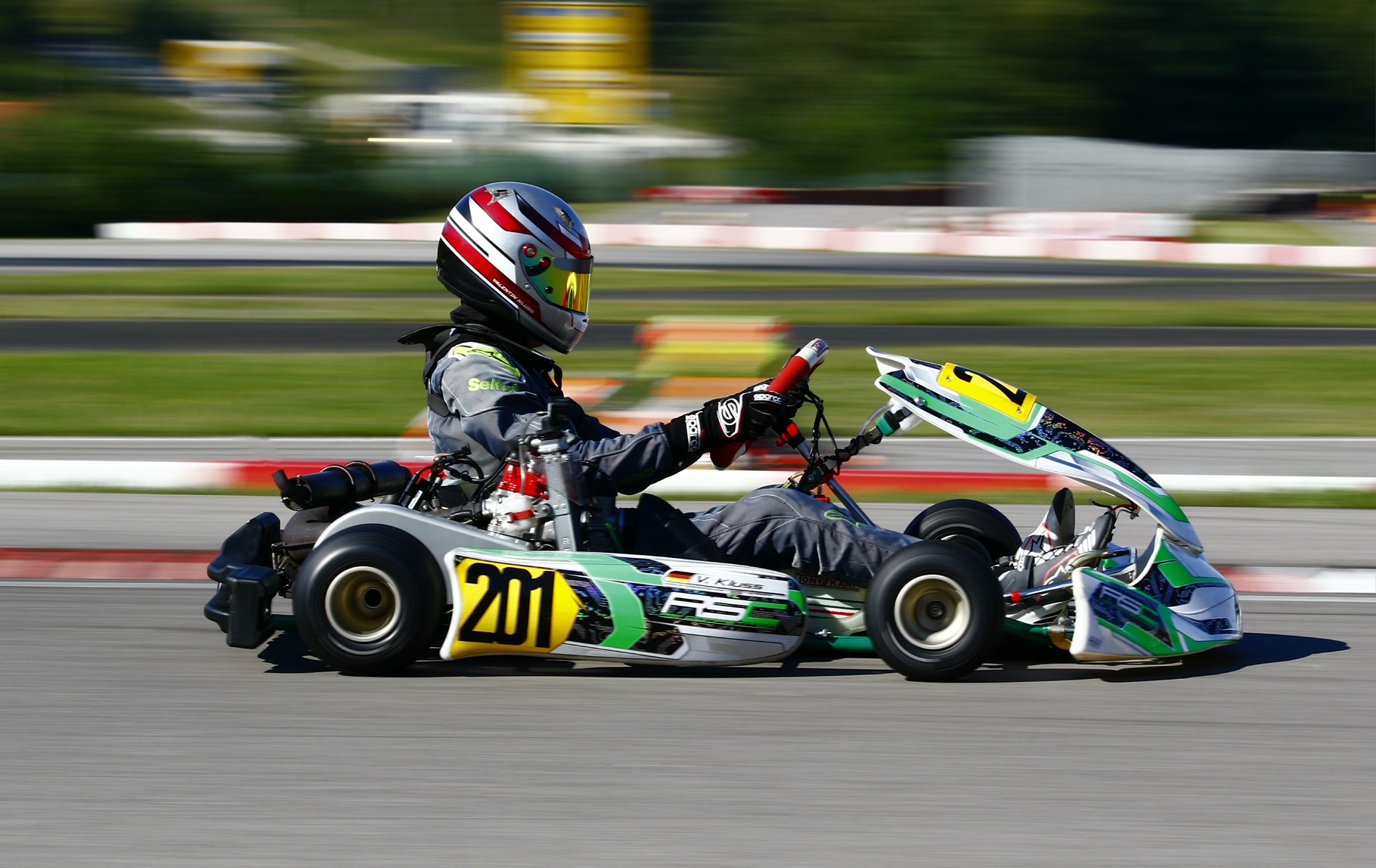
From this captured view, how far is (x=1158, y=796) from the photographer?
314cm

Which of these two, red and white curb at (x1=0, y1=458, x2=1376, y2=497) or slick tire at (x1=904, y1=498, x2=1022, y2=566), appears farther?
red and white curb at (x1=0, y1=458, x2=1376, y2=497)

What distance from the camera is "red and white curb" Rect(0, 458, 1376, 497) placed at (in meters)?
6.65

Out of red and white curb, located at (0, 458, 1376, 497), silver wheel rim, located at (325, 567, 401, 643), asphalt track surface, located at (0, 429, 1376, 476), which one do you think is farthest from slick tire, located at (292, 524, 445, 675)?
asphalt track surface, located at (0, 429, 1376, 476)

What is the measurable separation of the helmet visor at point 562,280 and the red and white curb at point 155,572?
1804mm

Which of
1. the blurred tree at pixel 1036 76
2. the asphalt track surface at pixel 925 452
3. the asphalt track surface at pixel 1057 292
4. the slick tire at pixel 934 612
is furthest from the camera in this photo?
the blurred tree at pixel 1036 76

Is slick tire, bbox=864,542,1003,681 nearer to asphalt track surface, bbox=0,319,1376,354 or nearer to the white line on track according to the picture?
the white line on track

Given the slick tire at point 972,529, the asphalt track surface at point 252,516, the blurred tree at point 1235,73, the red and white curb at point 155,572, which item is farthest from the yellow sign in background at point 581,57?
the slick tire at point 972,529

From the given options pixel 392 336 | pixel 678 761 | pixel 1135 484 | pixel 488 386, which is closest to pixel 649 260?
pixel 392 336

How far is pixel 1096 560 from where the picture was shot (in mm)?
3975

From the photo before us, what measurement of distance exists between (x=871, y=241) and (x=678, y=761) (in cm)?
1778

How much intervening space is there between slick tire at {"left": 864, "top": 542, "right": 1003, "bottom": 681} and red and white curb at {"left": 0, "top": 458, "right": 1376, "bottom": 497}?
2.87 metres

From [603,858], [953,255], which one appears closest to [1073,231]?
[953,255]

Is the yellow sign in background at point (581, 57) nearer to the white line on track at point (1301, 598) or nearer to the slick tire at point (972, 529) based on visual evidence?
the white line on track at point (1301, 598)

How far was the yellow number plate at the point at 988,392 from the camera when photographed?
12.6 ft
